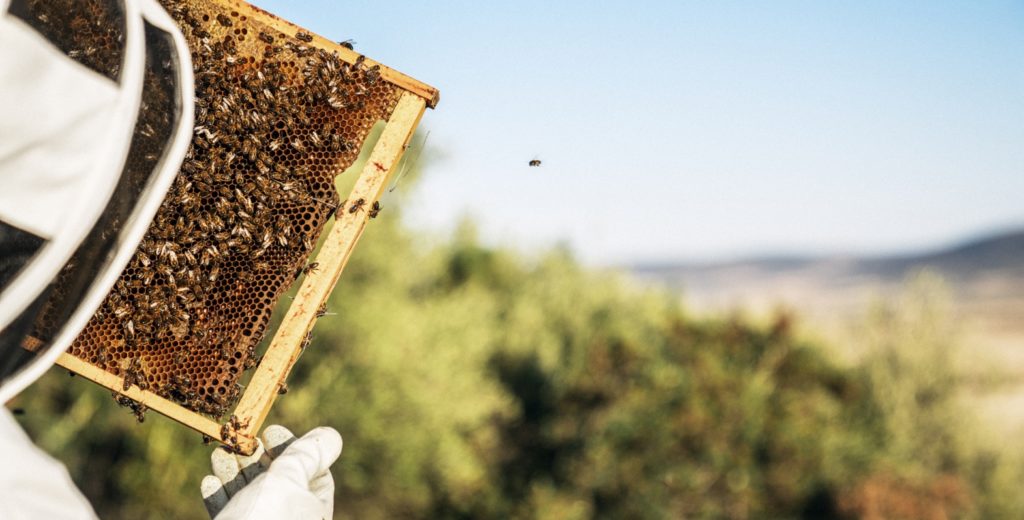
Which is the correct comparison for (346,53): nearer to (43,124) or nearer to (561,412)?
(43,124)

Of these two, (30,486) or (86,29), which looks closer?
(86,29)

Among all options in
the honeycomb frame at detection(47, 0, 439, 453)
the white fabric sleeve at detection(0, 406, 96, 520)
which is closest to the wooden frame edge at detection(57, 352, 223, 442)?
the honeycomb frame at detection(47, 0, 439, 453)

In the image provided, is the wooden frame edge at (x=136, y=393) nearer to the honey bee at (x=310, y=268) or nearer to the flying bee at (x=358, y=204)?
the honey bee at (x=310, y=268)

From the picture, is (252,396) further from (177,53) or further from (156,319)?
(177,53)

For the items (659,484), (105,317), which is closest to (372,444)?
(659,484)

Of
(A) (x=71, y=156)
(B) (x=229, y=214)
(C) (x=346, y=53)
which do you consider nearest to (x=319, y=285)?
(B) (x=229, y=214)

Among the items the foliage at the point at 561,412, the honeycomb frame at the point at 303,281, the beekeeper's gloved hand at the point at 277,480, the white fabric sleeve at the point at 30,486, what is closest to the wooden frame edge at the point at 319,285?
the honeycomb frame at the point at 303,281
